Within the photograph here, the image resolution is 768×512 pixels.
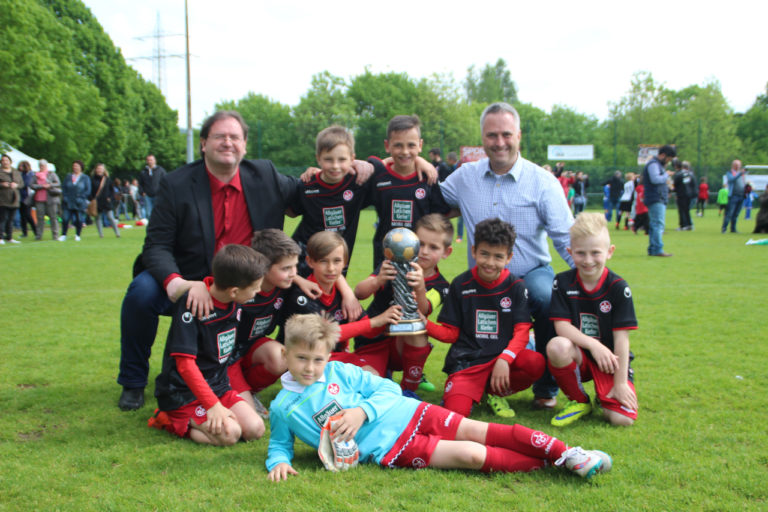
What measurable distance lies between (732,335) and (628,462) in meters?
3.56

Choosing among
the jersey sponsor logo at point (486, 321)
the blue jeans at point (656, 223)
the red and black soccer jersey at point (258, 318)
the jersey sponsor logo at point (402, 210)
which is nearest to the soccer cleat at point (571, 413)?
the jersey sponsor logo at point (486, 321)

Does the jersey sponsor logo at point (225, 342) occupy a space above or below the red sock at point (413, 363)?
above

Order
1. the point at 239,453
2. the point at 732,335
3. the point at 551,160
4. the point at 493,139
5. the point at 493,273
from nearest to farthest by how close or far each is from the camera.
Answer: the point at 239,453 → the point at 493,273 → the point at 493,139 → the point at 732,335 → the point at 551,160

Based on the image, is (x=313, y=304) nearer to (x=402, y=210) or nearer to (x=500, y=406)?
(x=402, y=210)

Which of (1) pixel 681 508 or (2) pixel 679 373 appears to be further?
(2) pixel 679 373

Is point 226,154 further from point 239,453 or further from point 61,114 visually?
point 61,114

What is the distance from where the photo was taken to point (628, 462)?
313cm

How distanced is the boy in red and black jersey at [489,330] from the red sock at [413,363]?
201mm

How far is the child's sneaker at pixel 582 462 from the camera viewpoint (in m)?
2.89

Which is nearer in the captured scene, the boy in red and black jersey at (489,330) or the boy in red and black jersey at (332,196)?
the boy in red and black jersey at (489,330)

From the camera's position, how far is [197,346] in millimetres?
3693

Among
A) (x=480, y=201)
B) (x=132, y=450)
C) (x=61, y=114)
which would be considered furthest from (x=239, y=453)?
(x=61, y=114)

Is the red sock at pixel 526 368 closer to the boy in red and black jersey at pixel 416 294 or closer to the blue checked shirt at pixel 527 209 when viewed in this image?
the boy in red and black jersey at pixel 416 294

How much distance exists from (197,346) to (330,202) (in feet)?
5.46
